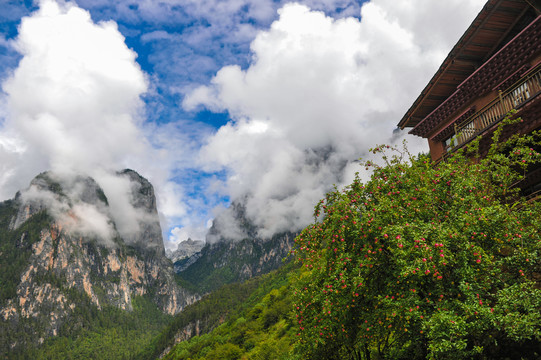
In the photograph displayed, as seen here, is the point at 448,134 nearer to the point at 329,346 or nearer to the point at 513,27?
the point at 513,27

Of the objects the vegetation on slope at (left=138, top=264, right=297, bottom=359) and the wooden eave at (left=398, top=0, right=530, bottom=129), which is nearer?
the wooden eave at (left=398, top=0, right=530, bottom=129)

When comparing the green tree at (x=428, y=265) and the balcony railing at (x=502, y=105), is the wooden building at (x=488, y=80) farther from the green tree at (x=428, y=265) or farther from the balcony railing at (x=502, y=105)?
the green tree at (x=428, y=265)

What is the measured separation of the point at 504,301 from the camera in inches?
370

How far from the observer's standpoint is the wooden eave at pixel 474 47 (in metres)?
19.1

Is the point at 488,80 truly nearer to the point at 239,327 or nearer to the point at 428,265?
the point at 428,265

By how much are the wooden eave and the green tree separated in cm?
1044

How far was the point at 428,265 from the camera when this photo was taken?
31.7ft

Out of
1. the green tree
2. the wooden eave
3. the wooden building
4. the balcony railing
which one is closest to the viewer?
the green tree

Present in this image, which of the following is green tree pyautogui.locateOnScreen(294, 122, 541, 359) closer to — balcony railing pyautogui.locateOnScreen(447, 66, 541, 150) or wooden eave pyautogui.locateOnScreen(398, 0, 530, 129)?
balcony railing pyautogui.locateOnScreen(447, 66, 541, 150)

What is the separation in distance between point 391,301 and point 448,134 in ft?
53.6

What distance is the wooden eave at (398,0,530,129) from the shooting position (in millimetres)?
19062

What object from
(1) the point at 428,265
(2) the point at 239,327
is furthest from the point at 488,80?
(2) the point at 239,327

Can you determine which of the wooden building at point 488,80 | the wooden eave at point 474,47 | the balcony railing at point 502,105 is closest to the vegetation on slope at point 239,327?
the balcony railing at point 502,105

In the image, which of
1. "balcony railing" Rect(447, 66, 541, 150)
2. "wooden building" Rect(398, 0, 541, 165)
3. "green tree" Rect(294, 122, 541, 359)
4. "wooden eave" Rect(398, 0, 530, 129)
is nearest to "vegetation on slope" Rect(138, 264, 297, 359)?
"green tree" Rect(294, 122, 541, 359)
